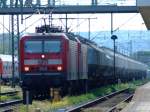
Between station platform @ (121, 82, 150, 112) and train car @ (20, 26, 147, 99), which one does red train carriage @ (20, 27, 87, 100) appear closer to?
train car @ (20, 26, 147, 99)

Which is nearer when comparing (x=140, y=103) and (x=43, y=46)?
(x=140, y=103)

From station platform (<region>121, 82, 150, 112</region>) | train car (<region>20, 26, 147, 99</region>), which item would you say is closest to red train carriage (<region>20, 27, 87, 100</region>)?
train car (<region>20, 26, 147, 99</region>)

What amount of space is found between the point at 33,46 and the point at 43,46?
51cm

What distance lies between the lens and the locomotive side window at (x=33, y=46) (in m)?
30.5

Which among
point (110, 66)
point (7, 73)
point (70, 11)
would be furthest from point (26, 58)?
point (7, 73)

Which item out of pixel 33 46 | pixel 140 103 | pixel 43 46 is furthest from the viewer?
pixel 33 46

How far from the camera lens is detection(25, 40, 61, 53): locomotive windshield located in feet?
99.9

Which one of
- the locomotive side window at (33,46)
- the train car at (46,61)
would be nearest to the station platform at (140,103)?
the train car at (46,61)

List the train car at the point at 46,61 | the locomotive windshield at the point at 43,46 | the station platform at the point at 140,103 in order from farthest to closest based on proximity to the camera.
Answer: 1. the locomotive windshield at the point at 43,46
2. the train car at the point at 46,61
3. the station platform at the point at 140,103

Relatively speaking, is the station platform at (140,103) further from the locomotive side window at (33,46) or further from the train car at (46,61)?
the locomotive side window at (33,46)

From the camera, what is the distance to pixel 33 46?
30.7m

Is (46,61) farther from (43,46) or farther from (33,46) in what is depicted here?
(33,46)

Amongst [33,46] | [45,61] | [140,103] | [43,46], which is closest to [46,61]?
[45,61]

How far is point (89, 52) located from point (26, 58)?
11.6 metres
